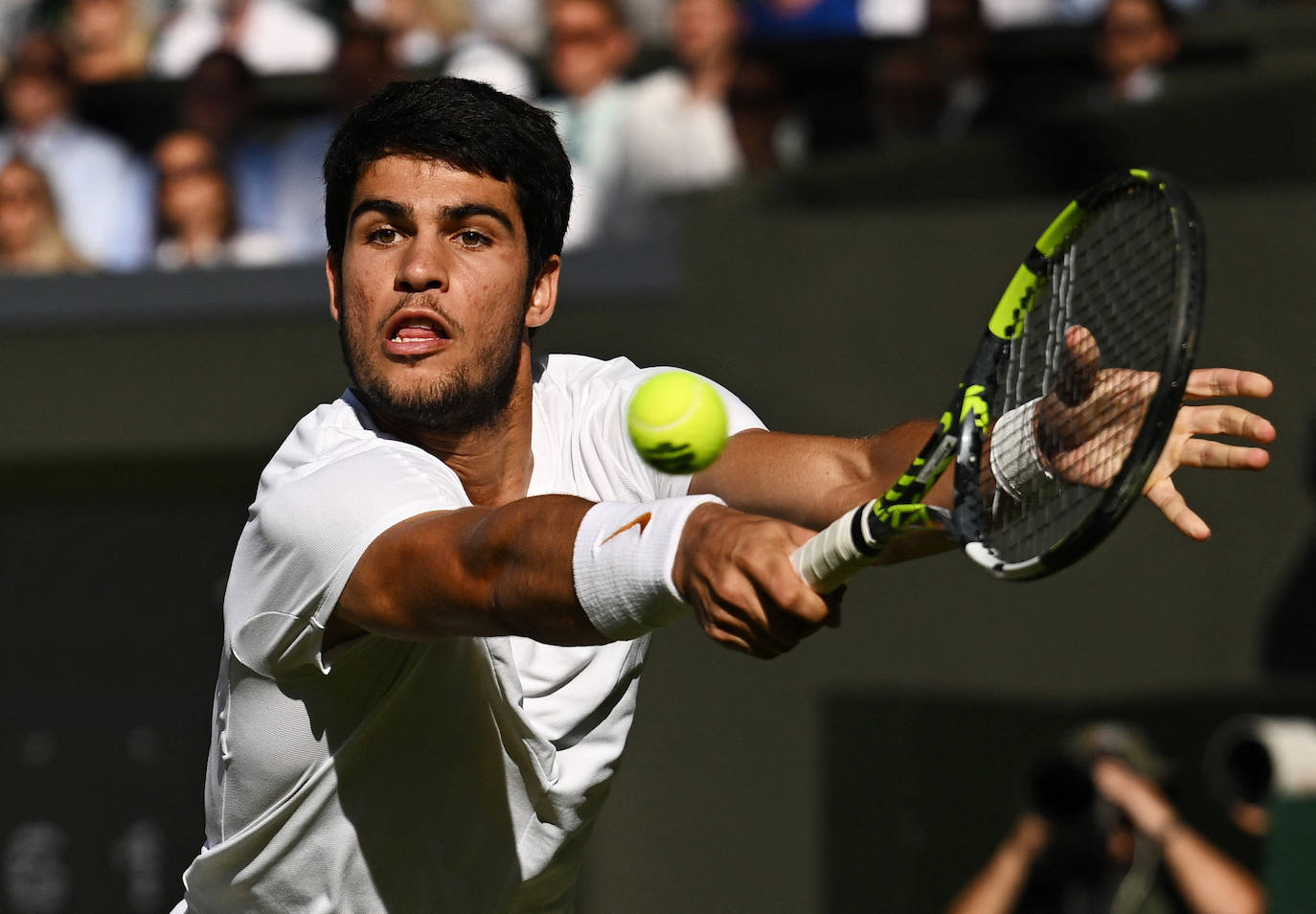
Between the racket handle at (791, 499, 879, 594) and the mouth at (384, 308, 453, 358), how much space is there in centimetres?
100

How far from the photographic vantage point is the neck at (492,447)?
348cm

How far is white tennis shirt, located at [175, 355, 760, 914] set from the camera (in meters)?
3.10

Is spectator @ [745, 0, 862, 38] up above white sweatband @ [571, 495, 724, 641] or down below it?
above

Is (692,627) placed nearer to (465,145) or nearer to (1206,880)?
(1206,880)

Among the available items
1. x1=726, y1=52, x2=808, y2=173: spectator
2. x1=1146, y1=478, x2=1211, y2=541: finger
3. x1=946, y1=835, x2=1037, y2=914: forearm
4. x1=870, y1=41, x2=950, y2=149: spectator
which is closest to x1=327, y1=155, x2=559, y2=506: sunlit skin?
x1=1146, y1=478, x2=1211, y2=541: finger

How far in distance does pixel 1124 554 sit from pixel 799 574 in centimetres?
513

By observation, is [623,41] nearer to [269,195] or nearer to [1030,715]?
[269,195]

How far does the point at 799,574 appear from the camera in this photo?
2512mm

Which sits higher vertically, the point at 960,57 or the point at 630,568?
the point at 960,57

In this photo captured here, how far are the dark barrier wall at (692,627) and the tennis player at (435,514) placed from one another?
373cm

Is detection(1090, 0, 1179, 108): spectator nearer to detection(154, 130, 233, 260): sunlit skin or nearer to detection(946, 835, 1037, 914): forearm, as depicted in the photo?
detection(946, 835, 1037, 914): forearm

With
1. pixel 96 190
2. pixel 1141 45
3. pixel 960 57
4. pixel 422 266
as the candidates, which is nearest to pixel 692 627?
pixel 960 57

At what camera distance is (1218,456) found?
3.14m

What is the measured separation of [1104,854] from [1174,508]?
353 centimetres
